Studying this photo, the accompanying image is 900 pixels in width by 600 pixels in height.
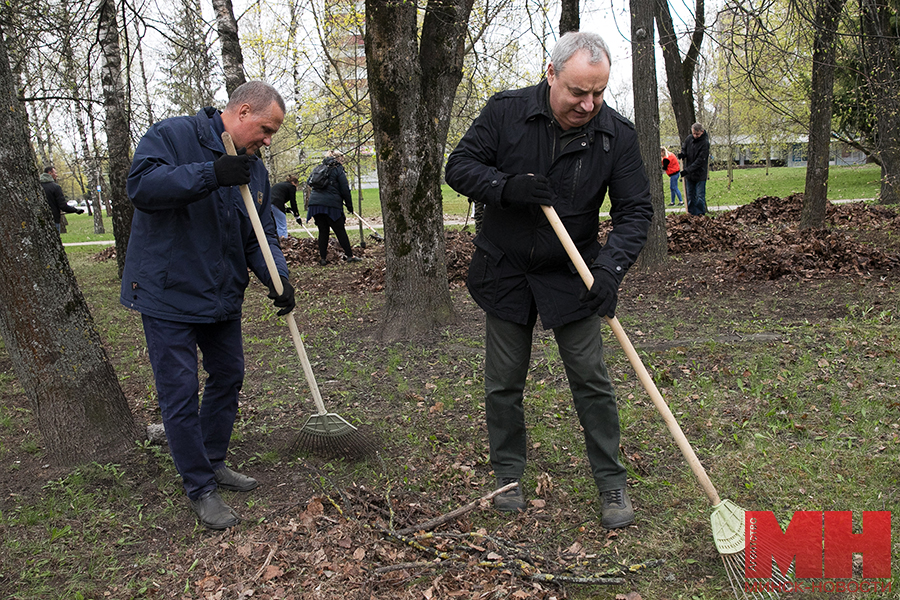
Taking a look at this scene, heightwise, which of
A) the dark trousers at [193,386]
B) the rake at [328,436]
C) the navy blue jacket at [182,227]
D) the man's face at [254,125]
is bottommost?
the rake at [328,436]

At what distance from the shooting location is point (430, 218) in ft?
19.6

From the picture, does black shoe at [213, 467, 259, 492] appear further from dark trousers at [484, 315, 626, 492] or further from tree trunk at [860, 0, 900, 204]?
tree trunk at [860, 0, 900, 204]

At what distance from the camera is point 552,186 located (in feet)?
9.82

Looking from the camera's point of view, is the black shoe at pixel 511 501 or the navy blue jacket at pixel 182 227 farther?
the black shoe at pixel 511 501

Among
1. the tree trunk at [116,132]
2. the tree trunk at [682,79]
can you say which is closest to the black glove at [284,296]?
the tree trunk at [116,132]

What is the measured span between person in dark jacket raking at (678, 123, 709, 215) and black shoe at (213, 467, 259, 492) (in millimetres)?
11730

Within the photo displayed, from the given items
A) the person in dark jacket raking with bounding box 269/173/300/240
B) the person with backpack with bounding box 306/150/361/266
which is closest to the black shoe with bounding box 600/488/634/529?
the person with backpack with bounding box 306/150/361/266

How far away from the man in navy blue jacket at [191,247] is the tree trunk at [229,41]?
612 centimetres

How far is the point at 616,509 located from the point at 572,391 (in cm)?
58

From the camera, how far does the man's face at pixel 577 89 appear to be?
2.71 meters

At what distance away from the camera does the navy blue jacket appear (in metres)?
2.84

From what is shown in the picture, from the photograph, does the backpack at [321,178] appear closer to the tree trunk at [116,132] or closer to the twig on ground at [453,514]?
the tree trunk at [116,132]

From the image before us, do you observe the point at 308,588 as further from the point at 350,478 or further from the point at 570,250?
the point at 570,250

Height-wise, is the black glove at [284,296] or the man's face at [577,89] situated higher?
the man's face at [577,89]
